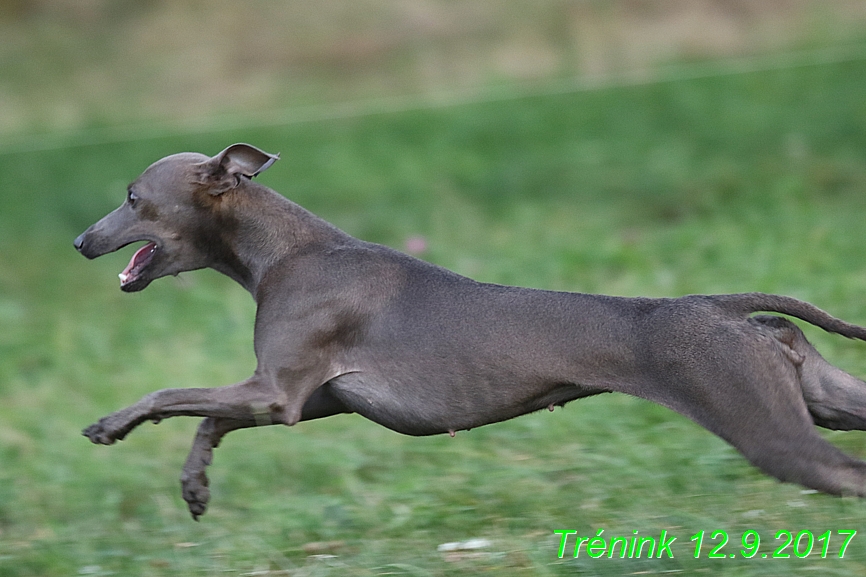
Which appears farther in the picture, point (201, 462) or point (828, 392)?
point (201, 462)

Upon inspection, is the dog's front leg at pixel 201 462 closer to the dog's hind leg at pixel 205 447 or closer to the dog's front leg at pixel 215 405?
the dog's hind leg at pixel 205 447

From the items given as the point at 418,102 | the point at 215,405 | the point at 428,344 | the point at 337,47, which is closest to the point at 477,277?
the point at 428,344

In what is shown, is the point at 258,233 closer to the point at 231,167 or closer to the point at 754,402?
the point at 231,167

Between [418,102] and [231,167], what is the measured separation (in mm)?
10162

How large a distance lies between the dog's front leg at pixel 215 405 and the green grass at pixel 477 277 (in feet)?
2.08

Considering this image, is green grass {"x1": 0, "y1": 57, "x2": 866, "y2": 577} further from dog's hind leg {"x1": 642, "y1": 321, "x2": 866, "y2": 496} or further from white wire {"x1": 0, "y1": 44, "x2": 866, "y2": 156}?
white wire {"x1": 0, "y1": 44, "x2": 866, "y2": 156}

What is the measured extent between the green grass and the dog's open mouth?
1160 millimetres

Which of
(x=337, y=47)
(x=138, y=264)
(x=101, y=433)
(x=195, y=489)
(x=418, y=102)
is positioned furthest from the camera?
(x=337, y=47)

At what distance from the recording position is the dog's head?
16.9 feet

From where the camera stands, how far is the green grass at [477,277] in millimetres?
5176

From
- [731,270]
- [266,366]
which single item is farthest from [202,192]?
[731,270]

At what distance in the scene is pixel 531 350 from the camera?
469 centimetres

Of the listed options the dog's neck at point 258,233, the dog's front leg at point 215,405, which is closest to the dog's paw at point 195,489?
the dog's front leg at point 215,405

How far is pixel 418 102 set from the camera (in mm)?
15102
